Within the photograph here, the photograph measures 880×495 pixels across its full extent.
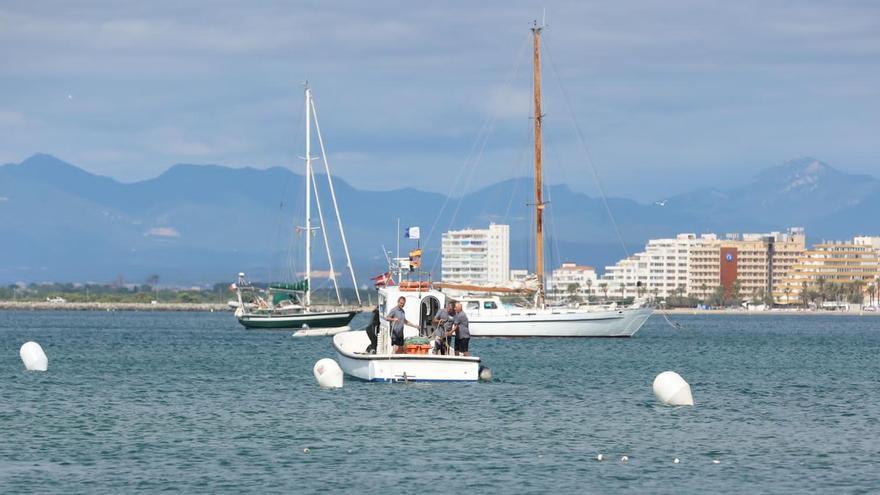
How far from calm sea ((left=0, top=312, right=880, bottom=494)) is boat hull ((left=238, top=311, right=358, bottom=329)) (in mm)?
42877

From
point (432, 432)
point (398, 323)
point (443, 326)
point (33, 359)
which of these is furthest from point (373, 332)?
point (33, 359)

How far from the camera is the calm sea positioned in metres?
33.8

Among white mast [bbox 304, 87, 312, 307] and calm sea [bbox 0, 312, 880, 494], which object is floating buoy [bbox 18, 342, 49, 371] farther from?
white mast [bbox 304, 87, 312, 307]

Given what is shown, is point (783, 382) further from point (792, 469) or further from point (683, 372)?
point (792, 469)

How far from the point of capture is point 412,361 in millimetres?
52156

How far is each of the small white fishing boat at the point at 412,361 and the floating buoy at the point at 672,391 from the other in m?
6.39

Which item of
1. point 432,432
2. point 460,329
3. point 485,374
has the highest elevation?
point 460,329

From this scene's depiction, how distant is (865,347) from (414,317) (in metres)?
66.8

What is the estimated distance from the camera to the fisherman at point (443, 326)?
172ft

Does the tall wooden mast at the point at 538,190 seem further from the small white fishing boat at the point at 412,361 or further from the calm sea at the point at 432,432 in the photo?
the small white fishing boat at the point at 412,361

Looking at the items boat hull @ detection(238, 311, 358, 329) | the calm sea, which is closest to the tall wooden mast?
boat hull @ detection(238, 311, 358, 329)

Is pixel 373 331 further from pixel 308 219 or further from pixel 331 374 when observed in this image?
pixel 308 219

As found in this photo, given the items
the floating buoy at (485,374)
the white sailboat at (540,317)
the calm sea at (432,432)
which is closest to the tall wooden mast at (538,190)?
the white sailboat at (540,317)

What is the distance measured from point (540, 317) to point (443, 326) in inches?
2154
